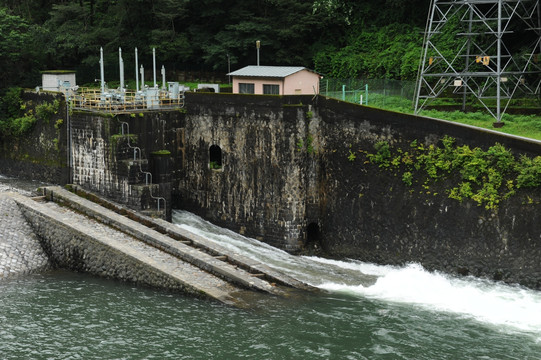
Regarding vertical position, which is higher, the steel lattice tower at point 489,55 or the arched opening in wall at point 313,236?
the steel lattice tower at point 489,55

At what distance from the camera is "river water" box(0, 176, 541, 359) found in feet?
73.7

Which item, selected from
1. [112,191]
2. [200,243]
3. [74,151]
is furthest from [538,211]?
[74,151]

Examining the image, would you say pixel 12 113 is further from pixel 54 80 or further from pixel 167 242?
pixel 167 242

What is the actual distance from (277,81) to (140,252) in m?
12.3

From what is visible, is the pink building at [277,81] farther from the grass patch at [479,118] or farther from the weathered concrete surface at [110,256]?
the weathered concrete surface at [110,256]

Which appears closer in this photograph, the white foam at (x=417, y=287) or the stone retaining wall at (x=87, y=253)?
the white foam at (x=417, y=287)

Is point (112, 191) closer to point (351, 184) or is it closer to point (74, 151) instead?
point (74, 151)

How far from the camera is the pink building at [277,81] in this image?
3672cm

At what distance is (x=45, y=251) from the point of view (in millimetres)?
32094

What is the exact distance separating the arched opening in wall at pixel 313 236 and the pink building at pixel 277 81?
276 inches

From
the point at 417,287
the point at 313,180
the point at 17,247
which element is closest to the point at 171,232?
the point at 17,247

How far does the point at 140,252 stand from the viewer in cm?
2955

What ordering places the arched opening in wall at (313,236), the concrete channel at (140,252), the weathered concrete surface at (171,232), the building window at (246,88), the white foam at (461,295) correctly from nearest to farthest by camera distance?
the white foam at (461,295)
the concrete channel at (140,252)
the weathered concrete surface at (171,232)
the arched opening in wall at (313,236)
the building window at (246,88)

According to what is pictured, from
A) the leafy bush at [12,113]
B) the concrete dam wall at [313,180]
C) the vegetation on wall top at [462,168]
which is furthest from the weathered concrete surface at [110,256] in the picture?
the leafy bush at [12,113]
